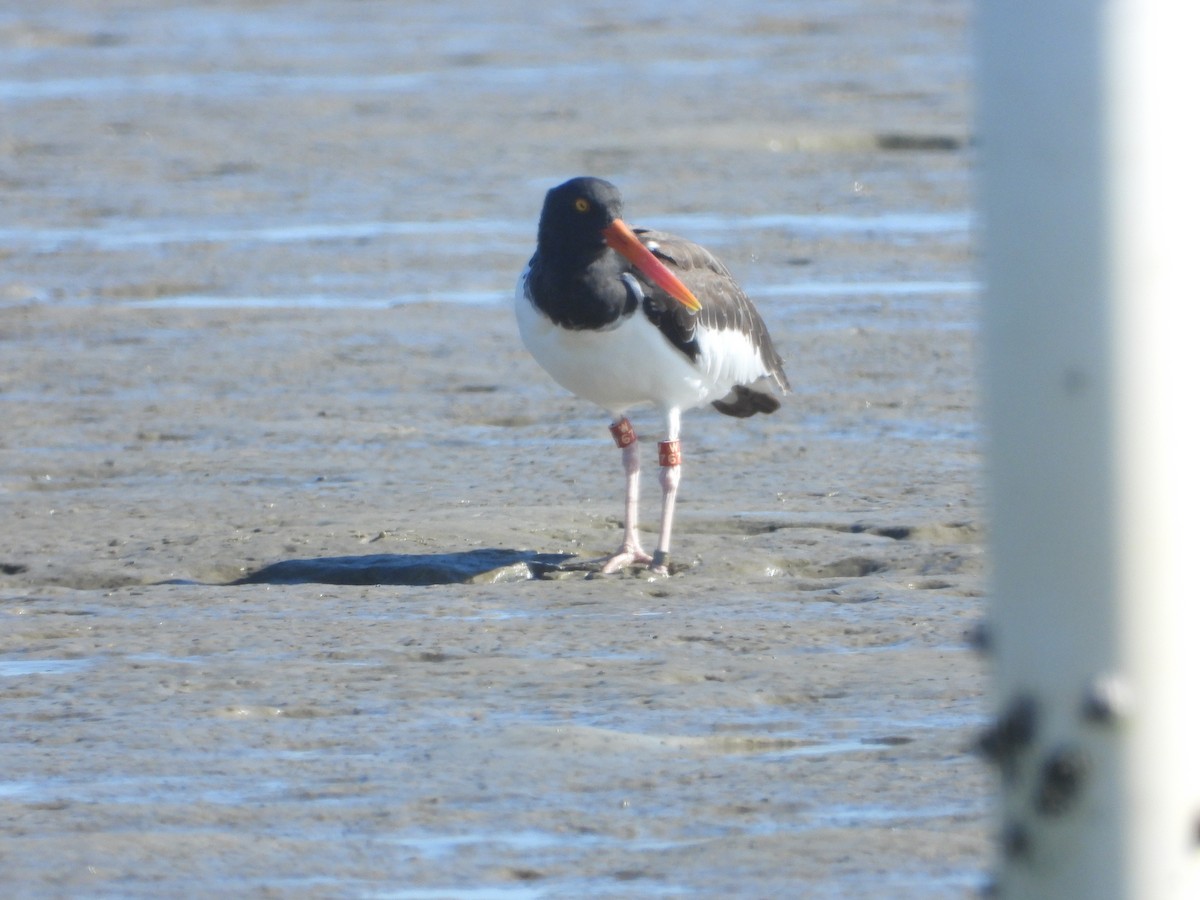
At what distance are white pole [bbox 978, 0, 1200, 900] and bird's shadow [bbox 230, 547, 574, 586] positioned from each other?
4324 millimetres

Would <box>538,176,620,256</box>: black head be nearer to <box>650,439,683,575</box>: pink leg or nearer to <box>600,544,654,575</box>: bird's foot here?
<box>650,439,683,575</box>: pink leg

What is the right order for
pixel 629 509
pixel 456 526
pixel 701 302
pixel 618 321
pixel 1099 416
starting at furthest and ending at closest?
pixel 456 526 < pixel 701 302 < pixel 629 509 < pixel 618 321 < pixel 1099 416

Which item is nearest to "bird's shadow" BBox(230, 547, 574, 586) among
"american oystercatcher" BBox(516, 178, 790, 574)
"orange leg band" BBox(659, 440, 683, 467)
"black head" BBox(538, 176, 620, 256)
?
"american oystercatcher" BBox(516, 178, 790, 574)

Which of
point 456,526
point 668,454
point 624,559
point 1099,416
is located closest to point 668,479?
point 668,454

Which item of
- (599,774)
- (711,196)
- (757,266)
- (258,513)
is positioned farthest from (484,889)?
(711,196)

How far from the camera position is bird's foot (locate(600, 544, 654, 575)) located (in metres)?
6.49

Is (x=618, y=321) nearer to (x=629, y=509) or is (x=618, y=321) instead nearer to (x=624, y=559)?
(x=629, y=509)

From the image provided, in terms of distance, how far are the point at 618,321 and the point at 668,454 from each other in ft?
1.81

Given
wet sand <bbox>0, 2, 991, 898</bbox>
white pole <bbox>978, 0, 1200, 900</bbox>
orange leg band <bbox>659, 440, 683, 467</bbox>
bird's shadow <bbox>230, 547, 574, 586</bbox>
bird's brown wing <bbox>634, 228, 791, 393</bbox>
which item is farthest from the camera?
orange leg band <bbox>659, 440, 683, 467</bbox>

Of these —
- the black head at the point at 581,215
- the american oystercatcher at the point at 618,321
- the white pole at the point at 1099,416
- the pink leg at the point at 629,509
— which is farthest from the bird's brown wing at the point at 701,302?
the white pole at the point at 1099,416

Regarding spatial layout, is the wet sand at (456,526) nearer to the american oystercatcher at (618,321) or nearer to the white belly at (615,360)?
the american oystercatcher at (618,321)

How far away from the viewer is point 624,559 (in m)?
6.53

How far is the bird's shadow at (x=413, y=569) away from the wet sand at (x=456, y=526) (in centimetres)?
2

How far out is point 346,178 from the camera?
13.9 metres
